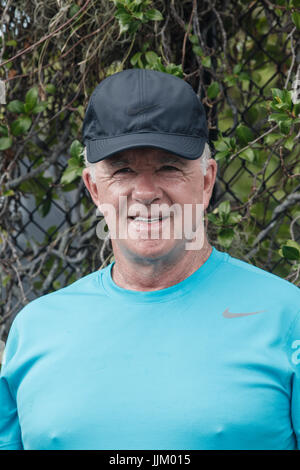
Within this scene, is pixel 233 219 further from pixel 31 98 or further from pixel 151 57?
pixel 31 98

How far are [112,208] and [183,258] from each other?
0.67ft

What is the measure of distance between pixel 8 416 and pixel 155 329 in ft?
1.55

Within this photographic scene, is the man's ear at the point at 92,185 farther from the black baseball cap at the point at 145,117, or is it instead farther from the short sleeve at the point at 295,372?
the short sleeve at the point at 295,372

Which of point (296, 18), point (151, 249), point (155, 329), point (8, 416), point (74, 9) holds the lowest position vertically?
point (8, 416)

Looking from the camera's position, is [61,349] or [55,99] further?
[55,99]

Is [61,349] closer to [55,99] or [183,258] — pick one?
[183,258]

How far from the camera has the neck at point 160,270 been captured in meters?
1.40

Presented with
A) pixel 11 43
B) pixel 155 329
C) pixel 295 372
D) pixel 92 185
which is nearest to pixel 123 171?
pixel 92 185

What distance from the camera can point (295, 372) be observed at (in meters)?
1.22

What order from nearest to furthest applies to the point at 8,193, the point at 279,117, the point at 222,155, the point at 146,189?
the point at 146,189, the point at 279,117, the point at 222,155, the point at 8,193

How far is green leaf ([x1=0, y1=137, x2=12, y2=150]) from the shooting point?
2158 millimetres

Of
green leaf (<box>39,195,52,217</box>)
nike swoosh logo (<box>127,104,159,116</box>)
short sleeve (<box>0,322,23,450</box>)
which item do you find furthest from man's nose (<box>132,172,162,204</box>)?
green leaf (<box>39,195,52,217</box>)

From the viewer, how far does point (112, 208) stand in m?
1.40
